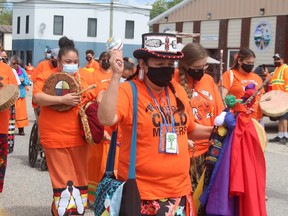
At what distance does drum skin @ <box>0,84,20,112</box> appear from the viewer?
257 inches

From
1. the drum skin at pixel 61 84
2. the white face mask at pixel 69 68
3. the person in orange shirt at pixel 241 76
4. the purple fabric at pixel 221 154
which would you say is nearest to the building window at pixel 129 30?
the person in orange shirt at pixel 241 76

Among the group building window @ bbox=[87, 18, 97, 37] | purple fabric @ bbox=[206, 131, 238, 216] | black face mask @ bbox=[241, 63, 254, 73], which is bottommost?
purple fabric @ bbox=[206, 131, 238, 216]

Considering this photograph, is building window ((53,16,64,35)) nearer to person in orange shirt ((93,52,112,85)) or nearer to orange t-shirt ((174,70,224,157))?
person in orange shirt ((93,52,112,85))

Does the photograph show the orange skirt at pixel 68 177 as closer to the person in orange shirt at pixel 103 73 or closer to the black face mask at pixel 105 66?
the person in orange shirt at pixel 103 73

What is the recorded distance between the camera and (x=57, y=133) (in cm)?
562

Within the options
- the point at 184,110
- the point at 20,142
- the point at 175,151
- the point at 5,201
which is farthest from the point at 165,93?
the point at 20,142

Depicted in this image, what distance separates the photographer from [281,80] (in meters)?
12.7

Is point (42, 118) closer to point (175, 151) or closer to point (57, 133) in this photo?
point (57, 133)

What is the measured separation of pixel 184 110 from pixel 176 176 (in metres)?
0.47

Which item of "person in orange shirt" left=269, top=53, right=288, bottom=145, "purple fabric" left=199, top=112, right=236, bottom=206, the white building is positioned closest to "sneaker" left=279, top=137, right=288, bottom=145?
"person in orange shirt" left=269, top=53, right=288, bottom=145

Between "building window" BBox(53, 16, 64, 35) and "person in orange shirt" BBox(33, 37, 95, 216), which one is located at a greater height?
"building window" BBox(53, 16, 64, 35)

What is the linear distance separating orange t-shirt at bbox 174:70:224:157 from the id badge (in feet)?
4.21

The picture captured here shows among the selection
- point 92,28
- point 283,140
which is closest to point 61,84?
point 283,140

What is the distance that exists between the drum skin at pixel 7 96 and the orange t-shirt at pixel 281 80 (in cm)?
735
